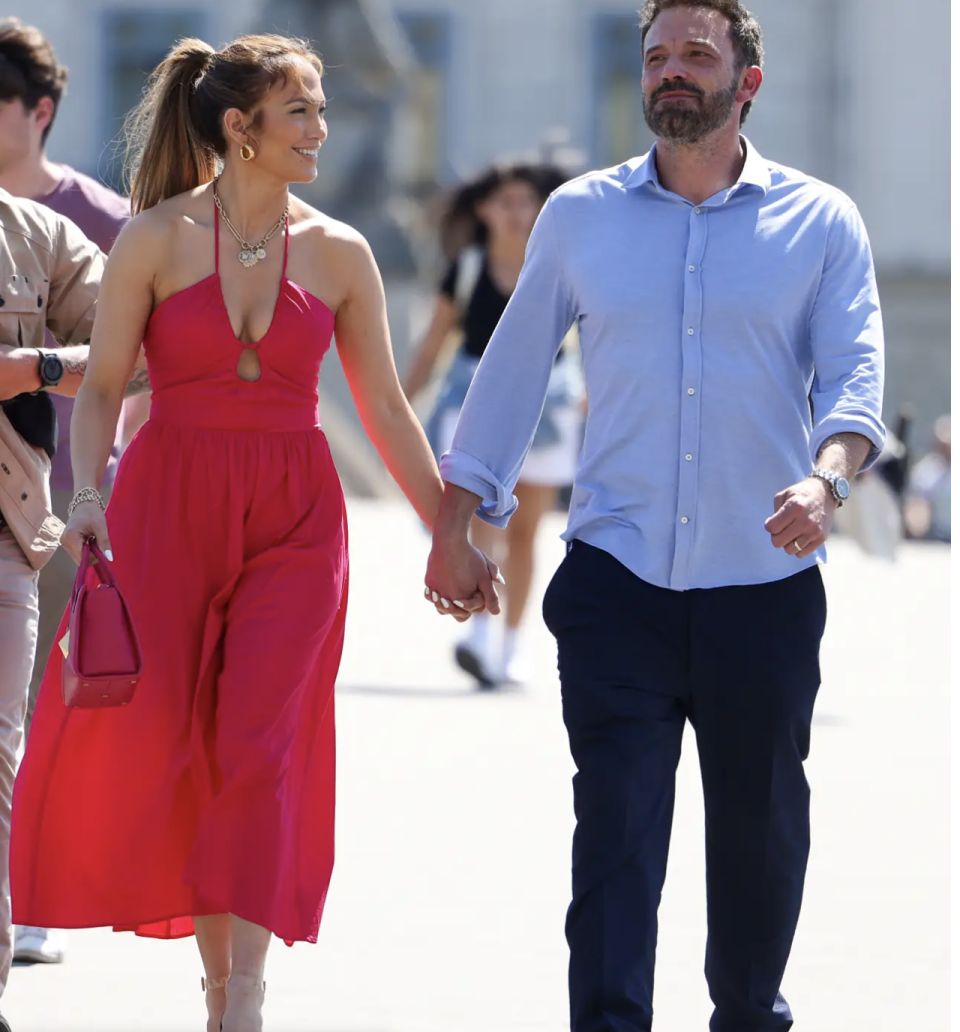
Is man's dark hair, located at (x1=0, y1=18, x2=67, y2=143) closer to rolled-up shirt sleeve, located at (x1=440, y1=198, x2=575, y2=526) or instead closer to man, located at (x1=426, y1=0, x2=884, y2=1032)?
rolled-up shirt sleeve, located at (x1=440, y1=198, x2=575, y2=526)

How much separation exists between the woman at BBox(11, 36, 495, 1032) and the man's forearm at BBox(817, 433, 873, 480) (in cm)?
71

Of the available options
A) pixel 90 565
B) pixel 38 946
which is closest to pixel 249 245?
pixel 90 565

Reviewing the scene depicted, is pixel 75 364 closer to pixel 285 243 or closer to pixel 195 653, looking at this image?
pixel 285 243

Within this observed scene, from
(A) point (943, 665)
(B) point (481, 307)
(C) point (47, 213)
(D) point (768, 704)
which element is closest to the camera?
(D) point (768, 704)

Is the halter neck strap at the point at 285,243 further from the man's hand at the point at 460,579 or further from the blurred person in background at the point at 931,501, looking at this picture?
the blurred person in background at the point at 931,501

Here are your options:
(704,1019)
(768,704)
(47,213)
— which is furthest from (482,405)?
(704,1019)

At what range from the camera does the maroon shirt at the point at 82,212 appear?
5.64 m

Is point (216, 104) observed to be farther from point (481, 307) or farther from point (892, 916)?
point (481, 307)

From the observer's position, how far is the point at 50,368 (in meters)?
4.61

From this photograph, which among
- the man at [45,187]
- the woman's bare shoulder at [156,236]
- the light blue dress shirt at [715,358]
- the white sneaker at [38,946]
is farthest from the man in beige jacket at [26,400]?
the light blue dress shirt at [715,358]

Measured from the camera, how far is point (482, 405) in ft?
14.1

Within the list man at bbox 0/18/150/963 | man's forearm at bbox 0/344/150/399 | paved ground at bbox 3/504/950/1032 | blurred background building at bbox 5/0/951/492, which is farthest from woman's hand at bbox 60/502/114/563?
blurred background building at bbox 5/0/951/492

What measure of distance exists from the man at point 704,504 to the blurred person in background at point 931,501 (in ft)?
68.7

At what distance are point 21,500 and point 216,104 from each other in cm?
85
